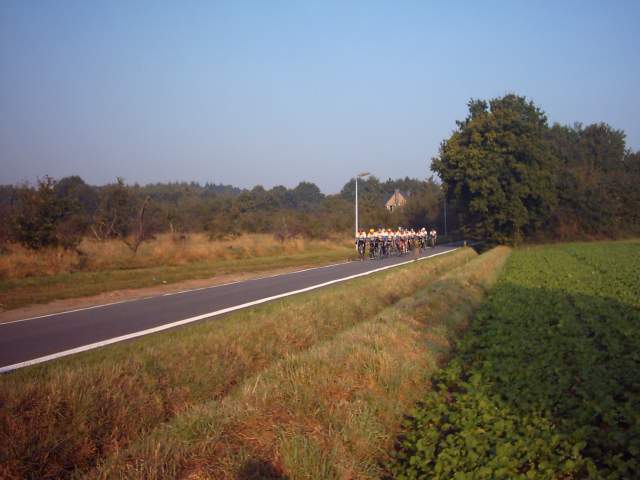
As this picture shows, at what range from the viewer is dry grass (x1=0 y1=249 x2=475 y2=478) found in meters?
5.18

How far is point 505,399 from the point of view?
22.1 ft

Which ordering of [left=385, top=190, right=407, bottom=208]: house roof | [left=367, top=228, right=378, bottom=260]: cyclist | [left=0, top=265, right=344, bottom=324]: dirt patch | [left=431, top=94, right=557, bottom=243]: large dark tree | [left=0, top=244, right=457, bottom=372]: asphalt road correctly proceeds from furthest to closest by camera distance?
1. [left=385, top=190, right=407, bottom=208]: house roof
2. [left=431, top=94, right=557, bottom=243]: large dark tree
3. [left=367, top=228, right=378, bottom=260]: cyclist
4. [left=0, top=265, right=344, bottom=324]: dirt patch
5. [left=0, top=244, right=457, bottom=372]: asphalt road

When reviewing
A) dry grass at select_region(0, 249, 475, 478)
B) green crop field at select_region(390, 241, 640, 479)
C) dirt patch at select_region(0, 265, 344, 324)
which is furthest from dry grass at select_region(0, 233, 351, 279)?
green crop field at select_region(390, 241, 640, 479)

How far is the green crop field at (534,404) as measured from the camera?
5.06 metres

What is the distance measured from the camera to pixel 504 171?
141 feet

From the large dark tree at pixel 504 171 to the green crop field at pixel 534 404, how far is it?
31666mm

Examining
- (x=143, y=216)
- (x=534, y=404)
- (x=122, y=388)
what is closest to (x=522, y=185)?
(x=143, y=216)

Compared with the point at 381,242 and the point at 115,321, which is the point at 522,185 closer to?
the point at 381,242

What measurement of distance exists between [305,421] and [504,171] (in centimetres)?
4041

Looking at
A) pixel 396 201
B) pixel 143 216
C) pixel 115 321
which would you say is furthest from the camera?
pixel 396 201

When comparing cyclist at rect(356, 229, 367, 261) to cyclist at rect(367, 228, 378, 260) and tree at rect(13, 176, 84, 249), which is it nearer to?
cyclist at rect(367, 228, 378, 260)

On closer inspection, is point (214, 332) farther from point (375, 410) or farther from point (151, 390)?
point (375, 410)

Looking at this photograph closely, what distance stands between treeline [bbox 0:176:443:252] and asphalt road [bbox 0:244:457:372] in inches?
395

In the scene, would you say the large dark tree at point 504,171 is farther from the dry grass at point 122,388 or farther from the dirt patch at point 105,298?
the dry grass at point 122,388
